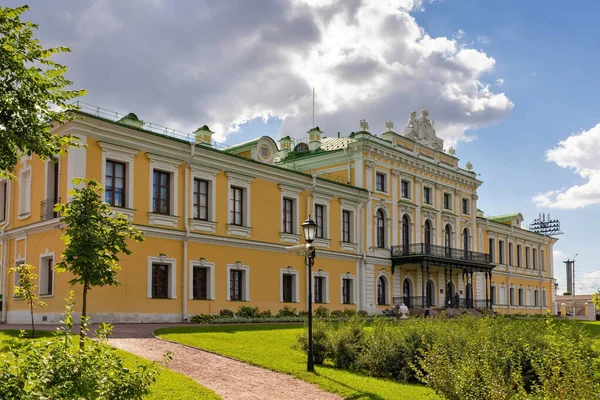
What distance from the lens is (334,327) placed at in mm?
17688

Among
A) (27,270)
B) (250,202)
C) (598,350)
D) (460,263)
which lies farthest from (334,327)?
(460,263)

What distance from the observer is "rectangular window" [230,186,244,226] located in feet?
96.4

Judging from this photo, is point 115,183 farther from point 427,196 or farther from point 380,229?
point 427,196

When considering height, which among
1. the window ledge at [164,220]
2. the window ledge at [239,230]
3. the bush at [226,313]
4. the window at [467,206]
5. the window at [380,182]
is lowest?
the bush at [226,313]

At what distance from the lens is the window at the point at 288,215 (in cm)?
3219

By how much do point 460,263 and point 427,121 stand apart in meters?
9.76

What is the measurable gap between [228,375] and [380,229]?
25.8m

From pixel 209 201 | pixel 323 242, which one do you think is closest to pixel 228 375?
pixel 209 201

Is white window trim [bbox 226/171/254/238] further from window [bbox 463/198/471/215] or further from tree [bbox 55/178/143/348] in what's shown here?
window [bbox 463/198/471/215]

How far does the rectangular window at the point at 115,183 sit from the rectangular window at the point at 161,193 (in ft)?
4.93

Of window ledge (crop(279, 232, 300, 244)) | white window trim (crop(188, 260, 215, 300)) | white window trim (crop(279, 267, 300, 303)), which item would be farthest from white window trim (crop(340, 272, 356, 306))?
white window trim (crop(188, 260, 215, 300))

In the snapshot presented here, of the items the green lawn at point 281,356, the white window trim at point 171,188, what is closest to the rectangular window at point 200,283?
the white window trim at point 171,188

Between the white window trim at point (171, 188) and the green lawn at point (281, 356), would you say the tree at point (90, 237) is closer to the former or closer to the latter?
the green lawn at point (281, 356)

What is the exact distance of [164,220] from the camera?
25969 millimetres
